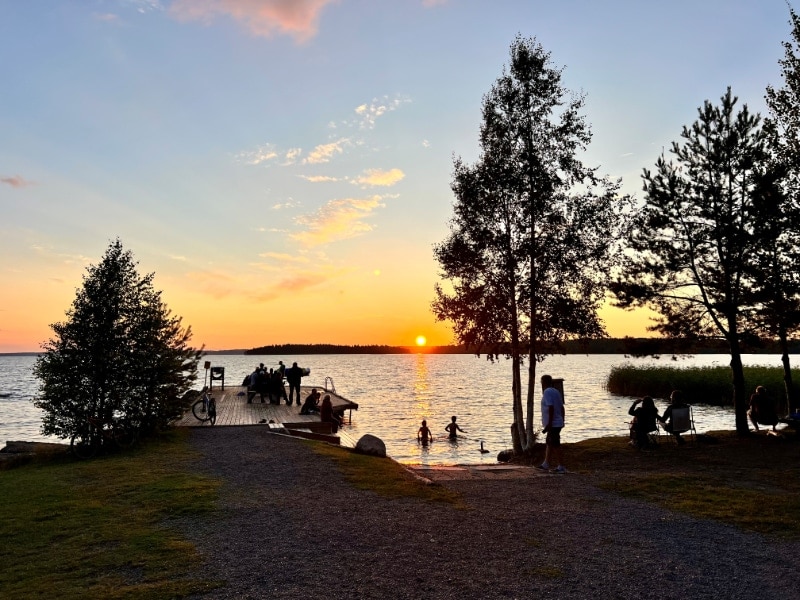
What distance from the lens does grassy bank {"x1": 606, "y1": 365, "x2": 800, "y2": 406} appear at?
38.8 m

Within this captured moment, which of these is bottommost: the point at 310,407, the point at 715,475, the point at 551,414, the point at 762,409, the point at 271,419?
the point at 715,475

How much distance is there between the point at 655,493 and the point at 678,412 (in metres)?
8.51

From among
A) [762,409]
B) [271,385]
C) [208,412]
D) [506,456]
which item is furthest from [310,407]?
[762,409]

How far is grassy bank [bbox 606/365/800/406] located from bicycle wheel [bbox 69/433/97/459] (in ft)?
117

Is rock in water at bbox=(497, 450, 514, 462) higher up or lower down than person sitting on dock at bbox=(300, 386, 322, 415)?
lower down

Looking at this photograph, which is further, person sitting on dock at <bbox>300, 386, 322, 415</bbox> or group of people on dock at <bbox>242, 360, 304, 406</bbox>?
group of people on dock at <bbox>242, 360, 304, 406</bbox>

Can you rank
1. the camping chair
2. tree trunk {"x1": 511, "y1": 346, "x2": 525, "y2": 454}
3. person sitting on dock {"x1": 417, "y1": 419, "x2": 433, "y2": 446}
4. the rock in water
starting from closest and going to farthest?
the camping chair → tree trunk {"x1": 511, "y1": 346, "x2": 525, "y2": 454} → the rock in water → person sitting on dock {"x1": 417, "y1": 419, "x2": 433, "y2": 446}

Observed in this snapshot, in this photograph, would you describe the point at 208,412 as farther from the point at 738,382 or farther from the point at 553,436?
the point at 738,382

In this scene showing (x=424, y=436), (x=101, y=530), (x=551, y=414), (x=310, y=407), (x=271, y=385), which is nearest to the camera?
(x=101, y=530)

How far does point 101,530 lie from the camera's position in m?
8.52

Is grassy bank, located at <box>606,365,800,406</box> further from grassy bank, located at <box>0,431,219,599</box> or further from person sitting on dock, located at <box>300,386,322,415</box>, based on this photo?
grassy bank, located at <box>0,431,219,599</box>

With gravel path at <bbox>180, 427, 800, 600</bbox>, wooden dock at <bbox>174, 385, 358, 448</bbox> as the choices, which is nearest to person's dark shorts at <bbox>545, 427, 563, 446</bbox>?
gravel path at <bbox>180, 427, 800, 600</bbox>

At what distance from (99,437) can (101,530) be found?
10.4 m

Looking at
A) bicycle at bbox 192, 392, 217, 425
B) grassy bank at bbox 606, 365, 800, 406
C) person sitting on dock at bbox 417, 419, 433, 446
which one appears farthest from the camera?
grassy bank at bbox 606, 365, 800, 406
